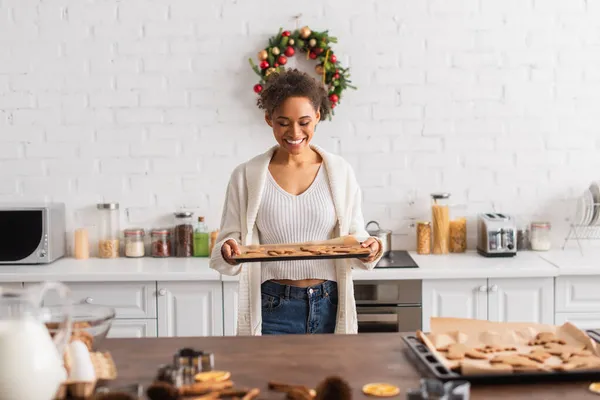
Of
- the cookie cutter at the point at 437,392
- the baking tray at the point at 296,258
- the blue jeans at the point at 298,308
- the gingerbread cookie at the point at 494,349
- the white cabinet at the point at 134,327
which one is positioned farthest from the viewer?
the white cabinet at the point at 134,327

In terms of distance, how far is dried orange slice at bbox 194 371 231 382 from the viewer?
1678 mm

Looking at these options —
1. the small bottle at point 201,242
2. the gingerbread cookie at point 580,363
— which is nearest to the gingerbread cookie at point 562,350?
the gingerbread cookie at point 580,363

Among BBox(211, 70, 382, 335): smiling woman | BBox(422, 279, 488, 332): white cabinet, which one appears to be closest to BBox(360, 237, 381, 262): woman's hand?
BBox(211, 70, 382, 335): smiling woman

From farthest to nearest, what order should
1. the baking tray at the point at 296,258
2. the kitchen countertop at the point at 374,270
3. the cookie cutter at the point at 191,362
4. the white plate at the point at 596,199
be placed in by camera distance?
1. the white plate at the point at 596,199
2. the kitchen countertop at the point at 374,270
3. the baking tray at the point at 296,258
4. the cookie cutter at the point at 191,362

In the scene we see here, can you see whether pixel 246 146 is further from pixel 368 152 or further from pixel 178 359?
pixel 178 359

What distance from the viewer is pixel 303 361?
1846mm

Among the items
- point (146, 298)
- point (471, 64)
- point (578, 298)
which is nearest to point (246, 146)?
point (146, 298)

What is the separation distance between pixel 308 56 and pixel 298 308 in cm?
180

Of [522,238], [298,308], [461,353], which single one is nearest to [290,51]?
[522,238]

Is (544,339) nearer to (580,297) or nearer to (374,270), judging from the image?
(374,270)

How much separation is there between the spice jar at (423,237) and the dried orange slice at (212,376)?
2462mm

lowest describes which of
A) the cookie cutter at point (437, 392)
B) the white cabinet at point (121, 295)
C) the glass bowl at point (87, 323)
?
the white cabinet at point (121, 295)

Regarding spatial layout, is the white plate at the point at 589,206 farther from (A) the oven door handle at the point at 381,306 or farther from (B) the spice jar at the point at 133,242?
(B) the spice jar at the point at 133,242

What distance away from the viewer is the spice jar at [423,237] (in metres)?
4.05
